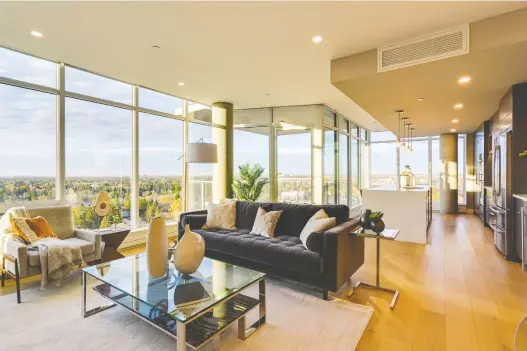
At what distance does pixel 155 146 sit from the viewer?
18.0 feet

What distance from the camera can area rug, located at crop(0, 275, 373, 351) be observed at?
207 centimetres

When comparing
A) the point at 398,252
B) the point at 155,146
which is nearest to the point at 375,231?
the point at 398,252

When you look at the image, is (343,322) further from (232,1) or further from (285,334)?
(232,1)

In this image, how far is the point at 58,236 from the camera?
364 cm

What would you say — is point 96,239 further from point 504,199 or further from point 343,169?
point 343,169

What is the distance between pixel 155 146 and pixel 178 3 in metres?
3.35

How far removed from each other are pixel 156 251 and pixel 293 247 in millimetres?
1383

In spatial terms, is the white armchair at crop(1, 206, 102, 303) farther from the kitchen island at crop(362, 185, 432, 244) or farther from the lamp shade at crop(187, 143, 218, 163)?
the kitchen island at crop(362, 185, 432, 244)

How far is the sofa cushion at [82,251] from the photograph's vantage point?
2.89 meters

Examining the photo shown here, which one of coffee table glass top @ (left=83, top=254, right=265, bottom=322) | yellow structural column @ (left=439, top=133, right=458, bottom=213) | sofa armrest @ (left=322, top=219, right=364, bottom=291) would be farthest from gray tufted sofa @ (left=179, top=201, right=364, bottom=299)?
yellow structural column @ (left=439, top=133, right=458, bottom=213)

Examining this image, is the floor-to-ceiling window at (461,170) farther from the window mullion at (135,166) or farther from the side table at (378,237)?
the window mullion at (135,166)

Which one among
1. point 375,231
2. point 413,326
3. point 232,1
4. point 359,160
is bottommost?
point 413,326

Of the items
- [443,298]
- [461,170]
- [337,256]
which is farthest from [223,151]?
[461,170]

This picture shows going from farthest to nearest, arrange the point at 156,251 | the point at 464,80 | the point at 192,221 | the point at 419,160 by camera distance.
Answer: the point at 419,160, the point at 192,221, the point at 464,80, the point at 156,251
